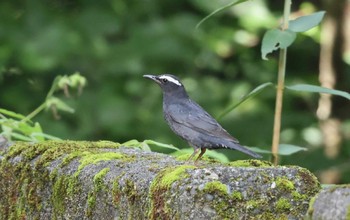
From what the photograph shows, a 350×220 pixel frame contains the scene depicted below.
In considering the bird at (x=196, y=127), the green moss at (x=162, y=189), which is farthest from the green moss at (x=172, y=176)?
the bird at (x=196, y=127)

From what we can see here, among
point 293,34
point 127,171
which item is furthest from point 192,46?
point 127,171

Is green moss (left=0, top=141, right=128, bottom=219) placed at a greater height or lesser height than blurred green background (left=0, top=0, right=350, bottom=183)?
lesser

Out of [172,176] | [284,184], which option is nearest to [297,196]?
[284,184]

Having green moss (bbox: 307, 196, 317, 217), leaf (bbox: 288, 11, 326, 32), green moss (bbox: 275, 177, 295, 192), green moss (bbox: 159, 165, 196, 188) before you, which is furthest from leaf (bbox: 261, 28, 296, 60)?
green moss (bbox: 307, 196, 317, 217)

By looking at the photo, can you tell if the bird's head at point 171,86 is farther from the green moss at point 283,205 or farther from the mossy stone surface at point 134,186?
the green moss at point 283,205

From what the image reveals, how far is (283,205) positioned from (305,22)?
2001 millimetres

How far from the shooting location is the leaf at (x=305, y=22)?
484 centimetres

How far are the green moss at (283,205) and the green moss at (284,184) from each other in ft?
0.12

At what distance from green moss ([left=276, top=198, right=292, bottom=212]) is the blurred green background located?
23.0 ft

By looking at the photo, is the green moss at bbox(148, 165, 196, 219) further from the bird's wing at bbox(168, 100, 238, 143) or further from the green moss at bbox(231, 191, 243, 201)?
the bird's wing at bbox(168, 100, 238, 143)

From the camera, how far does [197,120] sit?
491cm

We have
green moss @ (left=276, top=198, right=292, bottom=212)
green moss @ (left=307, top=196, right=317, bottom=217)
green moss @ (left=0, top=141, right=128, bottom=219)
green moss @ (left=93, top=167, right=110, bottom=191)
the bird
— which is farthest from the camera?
the bird

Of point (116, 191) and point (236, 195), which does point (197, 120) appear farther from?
point (236, 195)

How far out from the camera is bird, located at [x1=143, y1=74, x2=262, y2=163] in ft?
15.7
